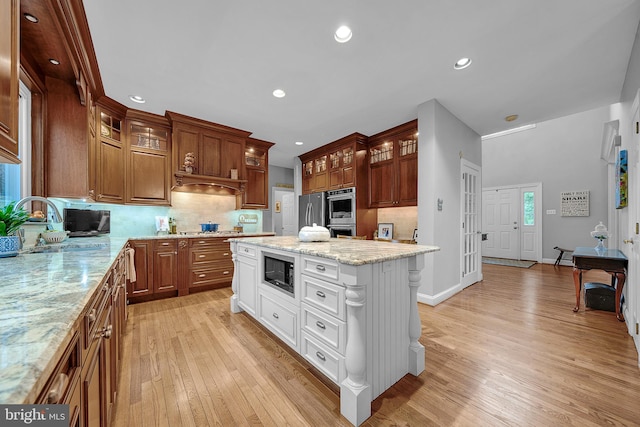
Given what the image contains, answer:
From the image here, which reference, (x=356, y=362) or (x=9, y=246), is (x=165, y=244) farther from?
(x=356, y=362)

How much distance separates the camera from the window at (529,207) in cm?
619

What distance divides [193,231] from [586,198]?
8.14 meters

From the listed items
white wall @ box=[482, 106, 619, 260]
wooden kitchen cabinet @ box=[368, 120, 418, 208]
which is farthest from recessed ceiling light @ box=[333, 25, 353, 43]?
white wall @ box=[482, 106, 619, 260]

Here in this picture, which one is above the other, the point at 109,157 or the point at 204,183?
the point at 109,157

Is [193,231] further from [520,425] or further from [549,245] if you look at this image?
[549,245]

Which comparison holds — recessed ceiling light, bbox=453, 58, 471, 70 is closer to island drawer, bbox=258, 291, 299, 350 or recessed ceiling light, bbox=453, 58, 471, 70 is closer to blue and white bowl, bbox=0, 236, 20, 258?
island drawer, bbox=258, 291, 299, 350

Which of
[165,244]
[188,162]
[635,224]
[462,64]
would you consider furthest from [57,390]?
[188,162]

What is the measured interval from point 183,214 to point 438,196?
3.96 m

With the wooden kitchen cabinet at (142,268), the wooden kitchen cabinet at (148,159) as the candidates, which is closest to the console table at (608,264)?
the wooden kitchen cabinet at (142,268)

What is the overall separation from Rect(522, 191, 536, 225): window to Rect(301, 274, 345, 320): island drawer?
6.94 m

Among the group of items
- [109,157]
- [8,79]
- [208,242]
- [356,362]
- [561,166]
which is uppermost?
[561,166]

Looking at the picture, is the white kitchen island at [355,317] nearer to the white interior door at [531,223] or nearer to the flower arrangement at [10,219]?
the flower arrangement at [10,219]

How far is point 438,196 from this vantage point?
10.6 ft

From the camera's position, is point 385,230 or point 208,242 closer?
point 208,242
